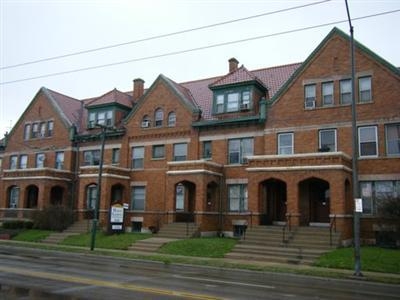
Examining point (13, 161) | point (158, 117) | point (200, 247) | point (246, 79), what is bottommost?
point (200, 247)

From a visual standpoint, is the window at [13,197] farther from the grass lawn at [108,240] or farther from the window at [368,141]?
the window at [368,141]

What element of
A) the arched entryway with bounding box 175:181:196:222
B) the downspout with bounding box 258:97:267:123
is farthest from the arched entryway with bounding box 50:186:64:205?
the downspout with bounding box 258:97:267:123

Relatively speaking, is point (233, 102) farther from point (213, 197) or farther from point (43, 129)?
point (43, 129)

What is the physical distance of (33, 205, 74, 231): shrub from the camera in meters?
35.9

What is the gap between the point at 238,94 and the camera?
33.6 metres

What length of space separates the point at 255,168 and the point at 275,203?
3840 millimetres

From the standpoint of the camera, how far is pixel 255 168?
1121 inches

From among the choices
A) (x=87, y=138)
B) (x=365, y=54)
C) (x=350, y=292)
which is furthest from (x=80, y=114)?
(x=350, y=292)

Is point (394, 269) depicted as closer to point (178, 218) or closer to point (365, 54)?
point (365, 54)

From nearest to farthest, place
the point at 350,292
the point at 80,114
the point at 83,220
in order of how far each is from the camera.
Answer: the point at 350,292 → the point at 83,220 → the point at 80,114

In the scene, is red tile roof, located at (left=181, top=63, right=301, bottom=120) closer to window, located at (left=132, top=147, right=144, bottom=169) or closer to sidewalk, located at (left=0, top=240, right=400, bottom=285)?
window, located at (left=132, top=147, right=144, bottom=169)

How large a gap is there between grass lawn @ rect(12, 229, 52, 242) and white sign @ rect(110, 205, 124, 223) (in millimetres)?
5552

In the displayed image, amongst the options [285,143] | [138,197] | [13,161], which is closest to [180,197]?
[138,197]

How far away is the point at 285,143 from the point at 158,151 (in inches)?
428
